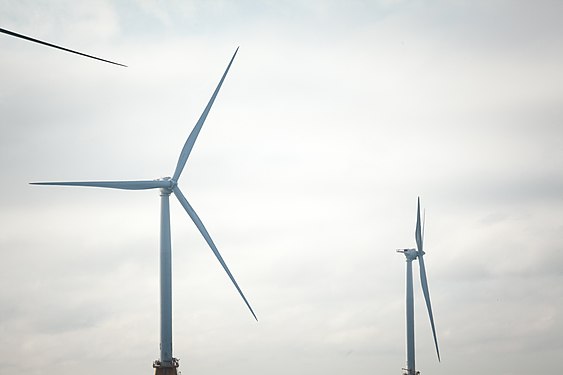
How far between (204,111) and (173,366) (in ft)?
115

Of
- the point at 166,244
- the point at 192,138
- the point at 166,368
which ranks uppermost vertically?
the point at 192,138

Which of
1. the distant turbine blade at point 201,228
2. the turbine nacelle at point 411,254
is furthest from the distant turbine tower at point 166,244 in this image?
the turbine nacelle at point 411,254

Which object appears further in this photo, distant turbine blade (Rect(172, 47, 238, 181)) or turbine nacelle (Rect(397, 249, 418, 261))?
turbine nacelle (Rect(397, 249, 418, 261))

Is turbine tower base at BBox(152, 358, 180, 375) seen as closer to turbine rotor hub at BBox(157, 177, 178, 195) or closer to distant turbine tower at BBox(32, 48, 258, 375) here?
distant turbine tower at BBox(32, 48, 258, 375)

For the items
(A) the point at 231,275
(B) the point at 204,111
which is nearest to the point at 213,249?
(A) the point at 231,275

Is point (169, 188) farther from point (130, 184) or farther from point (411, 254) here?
point (411, 254)

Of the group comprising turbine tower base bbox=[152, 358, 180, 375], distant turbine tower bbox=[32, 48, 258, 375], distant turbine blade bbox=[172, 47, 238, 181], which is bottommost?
turbine tower base bbox=[152, 358, 180, 375]

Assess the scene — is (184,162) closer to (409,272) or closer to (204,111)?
(204,111)

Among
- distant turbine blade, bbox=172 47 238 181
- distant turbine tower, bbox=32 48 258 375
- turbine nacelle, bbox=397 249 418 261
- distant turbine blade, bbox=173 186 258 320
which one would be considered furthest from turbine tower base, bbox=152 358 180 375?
turbine nacelle, bbox=397 249 418 261

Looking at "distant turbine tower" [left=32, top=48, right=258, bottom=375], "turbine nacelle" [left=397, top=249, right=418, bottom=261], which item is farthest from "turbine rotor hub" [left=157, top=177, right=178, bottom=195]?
"turbine nacelle" [left=397, top=249, right=418, bottom=261]

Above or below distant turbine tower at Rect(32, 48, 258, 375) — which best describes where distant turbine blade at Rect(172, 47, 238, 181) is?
above

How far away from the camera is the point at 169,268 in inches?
4387

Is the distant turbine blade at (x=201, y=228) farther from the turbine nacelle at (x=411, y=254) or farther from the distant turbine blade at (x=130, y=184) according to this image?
the turbine nacelle at (x=411, y=254)

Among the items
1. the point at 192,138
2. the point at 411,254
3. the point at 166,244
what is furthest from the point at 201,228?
the point at 411,254
